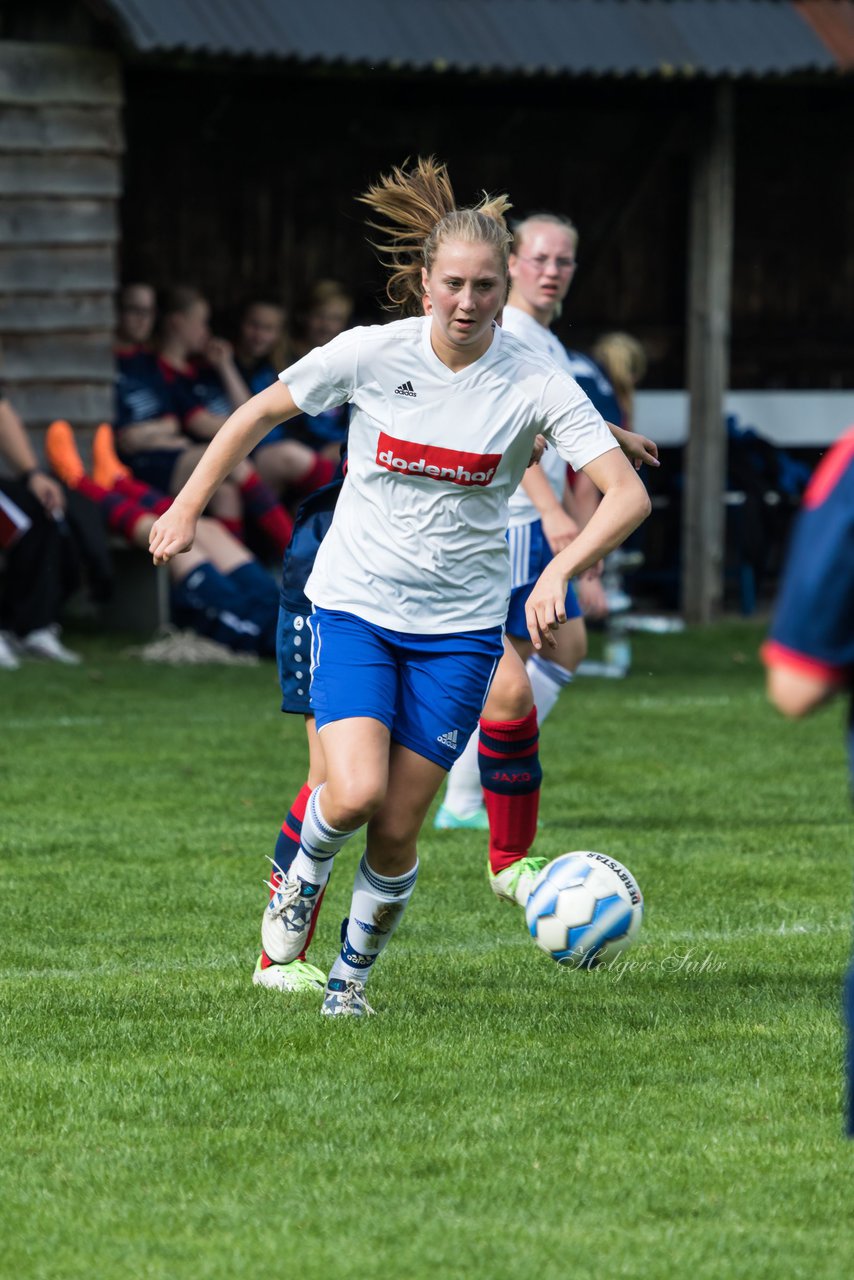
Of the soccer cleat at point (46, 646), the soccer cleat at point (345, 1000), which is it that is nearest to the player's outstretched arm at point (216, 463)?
the soccer cleat at point (345, 1000)

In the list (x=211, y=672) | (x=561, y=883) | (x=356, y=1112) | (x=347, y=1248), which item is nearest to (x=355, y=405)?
(x=561, y=883)

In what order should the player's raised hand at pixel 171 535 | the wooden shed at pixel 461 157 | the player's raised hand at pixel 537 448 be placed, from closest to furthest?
the player's raised hand at pixel 171 535 < the player's raised hand at pixel 537 448 < the wooden shed at pixel 461 157

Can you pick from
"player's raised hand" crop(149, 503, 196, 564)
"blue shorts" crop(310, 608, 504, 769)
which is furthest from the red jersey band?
"player's raised hand" crop(149, 503, 196, 564)

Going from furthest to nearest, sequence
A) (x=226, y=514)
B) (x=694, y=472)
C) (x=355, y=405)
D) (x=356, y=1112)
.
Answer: (x=694, y=472), (x=226, y=514), (x=355, y=405), (x=356, y=1112)

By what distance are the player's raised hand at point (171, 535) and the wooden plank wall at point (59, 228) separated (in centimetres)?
848

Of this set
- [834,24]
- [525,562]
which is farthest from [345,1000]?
[834,24]

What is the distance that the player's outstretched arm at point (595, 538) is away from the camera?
4.59 meters

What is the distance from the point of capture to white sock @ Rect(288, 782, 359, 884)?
4.98 meters

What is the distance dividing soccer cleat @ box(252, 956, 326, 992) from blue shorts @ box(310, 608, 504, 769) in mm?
679

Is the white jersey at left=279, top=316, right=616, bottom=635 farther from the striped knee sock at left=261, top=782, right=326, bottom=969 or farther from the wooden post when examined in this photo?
the wooden post

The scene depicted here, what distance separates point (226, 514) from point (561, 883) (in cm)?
784

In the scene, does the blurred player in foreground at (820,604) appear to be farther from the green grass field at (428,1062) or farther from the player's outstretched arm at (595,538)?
the player's outstretched arm at (595,538)

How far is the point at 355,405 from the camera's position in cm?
503

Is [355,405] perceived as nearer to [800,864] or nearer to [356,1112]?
[356,1112]
